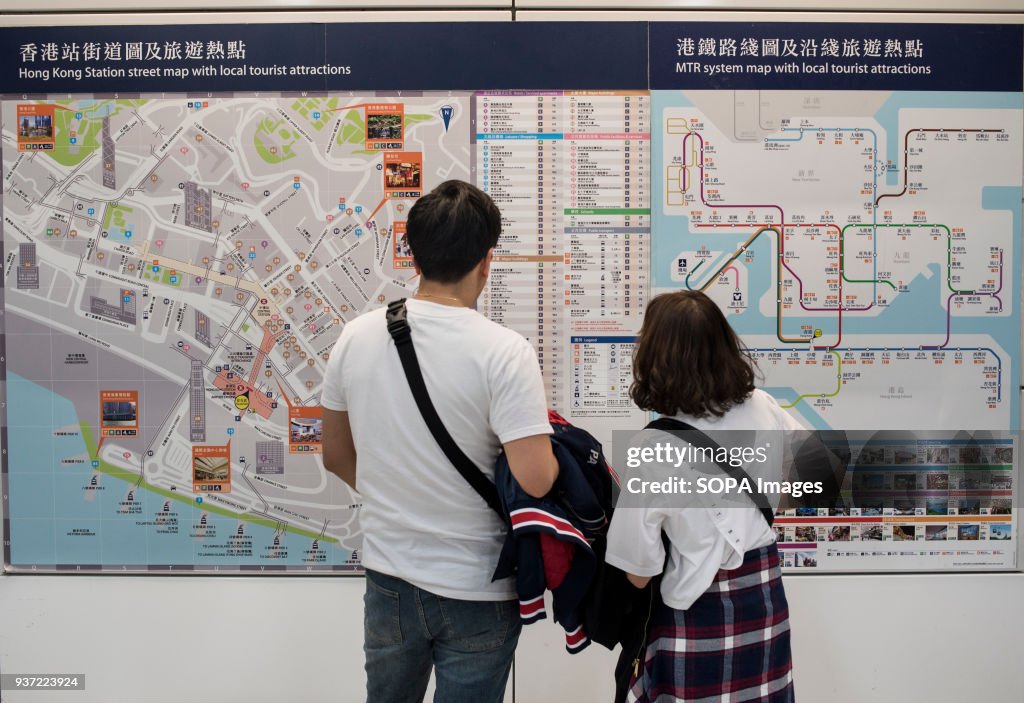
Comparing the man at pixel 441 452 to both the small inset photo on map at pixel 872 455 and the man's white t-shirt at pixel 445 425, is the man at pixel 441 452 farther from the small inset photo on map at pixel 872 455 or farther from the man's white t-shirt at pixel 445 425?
the small inset photo on map at pixel 872 455

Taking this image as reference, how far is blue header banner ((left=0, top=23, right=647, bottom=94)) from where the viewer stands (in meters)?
2.08

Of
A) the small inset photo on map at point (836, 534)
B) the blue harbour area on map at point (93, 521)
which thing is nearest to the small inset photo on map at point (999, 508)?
the small inset photo on map at point (836, 534)

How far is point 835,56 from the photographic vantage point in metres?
2.10

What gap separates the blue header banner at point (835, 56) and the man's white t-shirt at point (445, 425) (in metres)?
1.35

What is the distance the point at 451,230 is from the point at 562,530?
1.91 feet

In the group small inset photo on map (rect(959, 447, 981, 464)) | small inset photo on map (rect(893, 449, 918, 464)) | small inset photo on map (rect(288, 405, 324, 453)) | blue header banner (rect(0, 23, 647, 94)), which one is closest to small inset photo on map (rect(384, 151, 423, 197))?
blue header banner (rect(0, 23, 647, 94))

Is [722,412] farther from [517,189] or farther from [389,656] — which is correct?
[517,189]

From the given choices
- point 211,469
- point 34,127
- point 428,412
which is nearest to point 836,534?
point 428,412

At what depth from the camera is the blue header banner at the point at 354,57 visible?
2.08 m

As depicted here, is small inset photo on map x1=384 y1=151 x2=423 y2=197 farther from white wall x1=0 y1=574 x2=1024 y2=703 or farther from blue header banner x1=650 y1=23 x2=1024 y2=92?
white wall x1=0 y1=574 x2=1024 y2=703

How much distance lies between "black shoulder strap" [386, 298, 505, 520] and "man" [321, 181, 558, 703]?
0.01 metres

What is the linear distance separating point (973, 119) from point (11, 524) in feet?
11.1

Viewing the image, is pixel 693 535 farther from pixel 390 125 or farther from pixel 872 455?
pixel 390 125

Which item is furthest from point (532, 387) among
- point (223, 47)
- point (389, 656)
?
point (223, 47)
